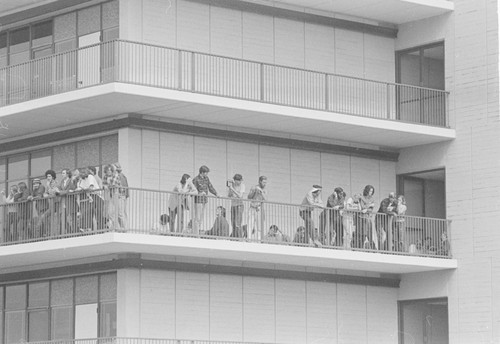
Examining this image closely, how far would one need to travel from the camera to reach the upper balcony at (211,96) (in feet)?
147

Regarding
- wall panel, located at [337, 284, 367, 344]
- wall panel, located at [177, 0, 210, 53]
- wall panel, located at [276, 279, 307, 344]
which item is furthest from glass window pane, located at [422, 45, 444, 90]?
wall panel, located at [276, 279, 307, 344]

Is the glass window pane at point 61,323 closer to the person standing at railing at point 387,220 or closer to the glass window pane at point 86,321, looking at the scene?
the glass window pane at point 86,321

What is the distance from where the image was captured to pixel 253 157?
48375mm

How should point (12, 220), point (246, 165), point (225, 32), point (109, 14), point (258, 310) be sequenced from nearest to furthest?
point (12, 220) → point (109, 14) → point (258, 310) → point (225, 32) → point (246, 165)

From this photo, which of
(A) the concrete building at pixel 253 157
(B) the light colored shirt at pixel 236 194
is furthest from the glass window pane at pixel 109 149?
(B) the light colored shirt at pixel 236 194

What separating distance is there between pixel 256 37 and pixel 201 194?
671 cm

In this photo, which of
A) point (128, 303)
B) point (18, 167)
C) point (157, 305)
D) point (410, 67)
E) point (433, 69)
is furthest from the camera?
point (433, 69)

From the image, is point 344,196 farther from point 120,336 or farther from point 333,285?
point 120,336

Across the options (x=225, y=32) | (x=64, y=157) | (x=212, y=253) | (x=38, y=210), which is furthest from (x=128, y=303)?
(x=225, y=32)

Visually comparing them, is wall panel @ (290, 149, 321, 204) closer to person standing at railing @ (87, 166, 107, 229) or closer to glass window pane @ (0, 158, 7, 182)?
person standing at railing @ (87, 166, 107, 229)

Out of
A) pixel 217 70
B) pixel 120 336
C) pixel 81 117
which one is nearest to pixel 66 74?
pixel 81 117

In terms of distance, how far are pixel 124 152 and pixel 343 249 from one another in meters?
7.10

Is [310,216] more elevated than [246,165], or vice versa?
[246,165]

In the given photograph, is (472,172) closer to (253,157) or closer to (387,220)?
(387,220)
